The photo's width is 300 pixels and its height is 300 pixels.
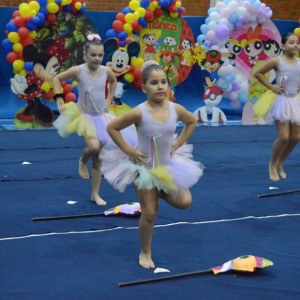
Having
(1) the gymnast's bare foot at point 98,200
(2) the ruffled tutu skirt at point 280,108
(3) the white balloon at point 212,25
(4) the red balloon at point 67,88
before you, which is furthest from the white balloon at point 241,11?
(1) the gymnast's bare foot at point 98,200

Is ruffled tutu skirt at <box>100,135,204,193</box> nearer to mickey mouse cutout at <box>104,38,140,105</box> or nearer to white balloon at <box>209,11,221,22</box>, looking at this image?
mickey mouse cutout at <box>104,38,140,105</box>

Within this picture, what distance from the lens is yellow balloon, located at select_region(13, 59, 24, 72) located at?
304 inches

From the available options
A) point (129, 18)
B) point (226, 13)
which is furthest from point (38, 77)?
point (226, 13)

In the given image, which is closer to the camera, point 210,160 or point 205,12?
point 210,160

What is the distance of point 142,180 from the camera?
2338mm

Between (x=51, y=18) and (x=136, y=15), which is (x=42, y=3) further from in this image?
(x=136, y=15)

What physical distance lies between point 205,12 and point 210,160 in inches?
301

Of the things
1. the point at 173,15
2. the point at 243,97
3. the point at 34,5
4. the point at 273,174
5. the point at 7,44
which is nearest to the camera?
the point at 273,174

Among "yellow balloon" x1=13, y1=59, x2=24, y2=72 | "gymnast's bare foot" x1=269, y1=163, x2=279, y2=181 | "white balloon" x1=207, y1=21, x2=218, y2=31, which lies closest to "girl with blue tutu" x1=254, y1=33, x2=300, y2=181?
"gymnast's bare foot" x1=269, y1=163, x2=279, y2=181

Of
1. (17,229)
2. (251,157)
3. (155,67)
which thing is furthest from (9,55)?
(155,67)

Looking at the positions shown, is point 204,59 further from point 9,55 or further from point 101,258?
point 101,258

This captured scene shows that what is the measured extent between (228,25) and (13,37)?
15.3 ft

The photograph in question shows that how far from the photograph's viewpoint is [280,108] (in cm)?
420

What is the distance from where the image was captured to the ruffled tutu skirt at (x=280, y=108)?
416 centimetres
